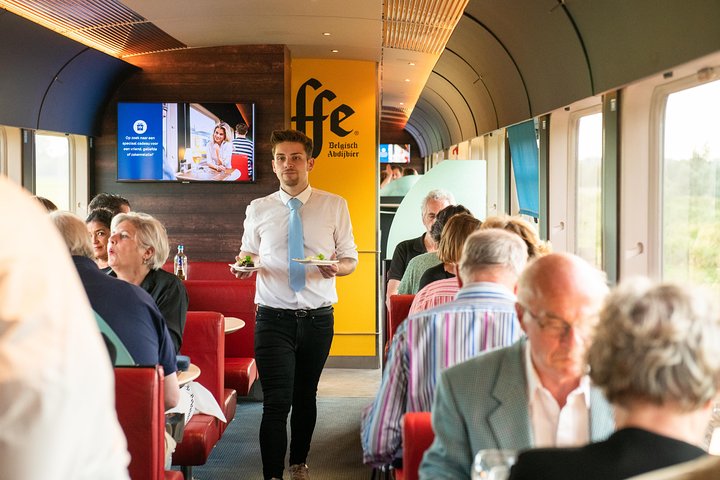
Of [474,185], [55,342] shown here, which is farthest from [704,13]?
[474,185]

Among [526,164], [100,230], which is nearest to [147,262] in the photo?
[100,230]

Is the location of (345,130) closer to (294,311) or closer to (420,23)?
(420,23)

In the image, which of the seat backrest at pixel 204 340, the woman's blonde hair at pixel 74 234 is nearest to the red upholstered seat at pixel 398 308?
the seat backrest at pixel 204 340

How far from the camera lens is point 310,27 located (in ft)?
25.0

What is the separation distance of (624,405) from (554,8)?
5327 mm

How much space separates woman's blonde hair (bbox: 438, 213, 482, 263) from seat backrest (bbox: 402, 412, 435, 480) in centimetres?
208

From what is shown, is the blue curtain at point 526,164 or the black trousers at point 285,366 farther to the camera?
the blue curtain at point 526,164

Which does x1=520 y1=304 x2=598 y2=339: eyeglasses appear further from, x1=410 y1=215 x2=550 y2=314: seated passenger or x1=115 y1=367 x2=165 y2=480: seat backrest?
x1=410 y1=215 x2=550 y2=314: seated passenger

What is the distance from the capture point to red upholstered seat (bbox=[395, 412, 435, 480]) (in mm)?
2428

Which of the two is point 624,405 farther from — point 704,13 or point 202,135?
point 202,135

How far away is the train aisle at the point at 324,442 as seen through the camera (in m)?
5.52

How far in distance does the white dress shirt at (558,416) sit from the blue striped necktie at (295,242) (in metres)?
2.62

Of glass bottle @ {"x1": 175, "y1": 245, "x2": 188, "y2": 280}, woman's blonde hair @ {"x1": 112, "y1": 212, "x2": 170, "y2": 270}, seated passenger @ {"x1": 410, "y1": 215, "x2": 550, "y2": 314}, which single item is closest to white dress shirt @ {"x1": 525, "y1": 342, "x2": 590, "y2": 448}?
seated passenger @ {"x1": 410, "y1": 215, "x2": 550, "y2": 314}

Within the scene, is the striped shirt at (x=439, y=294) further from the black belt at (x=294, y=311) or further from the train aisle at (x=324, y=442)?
the train aisle at (x=324, y=442)
